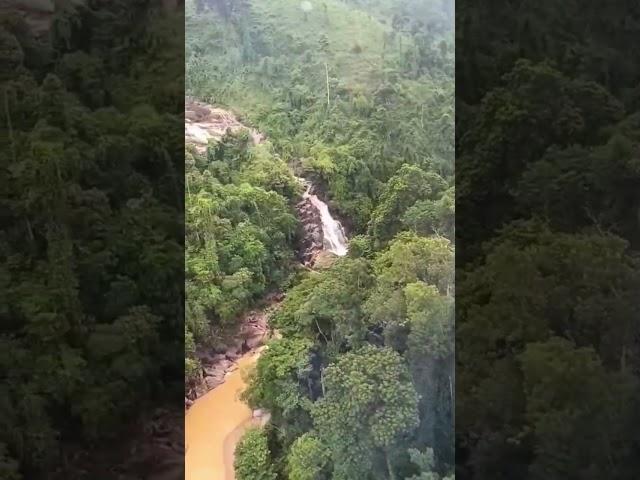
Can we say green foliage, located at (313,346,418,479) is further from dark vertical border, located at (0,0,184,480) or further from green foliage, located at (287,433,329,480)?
dark vertical border, located at (0,0,184,480)

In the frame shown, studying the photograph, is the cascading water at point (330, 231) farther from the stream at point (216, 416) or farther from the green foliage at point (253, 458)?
the green foliage at point (253, 458)

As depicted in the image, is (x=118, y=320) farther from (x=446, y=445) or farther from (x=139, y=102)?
(x=446, y=445)

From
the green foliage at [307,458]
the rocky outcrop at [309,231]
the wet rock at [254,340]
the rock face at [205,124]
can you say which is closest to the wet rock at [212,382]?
the wet rock at [254,340]

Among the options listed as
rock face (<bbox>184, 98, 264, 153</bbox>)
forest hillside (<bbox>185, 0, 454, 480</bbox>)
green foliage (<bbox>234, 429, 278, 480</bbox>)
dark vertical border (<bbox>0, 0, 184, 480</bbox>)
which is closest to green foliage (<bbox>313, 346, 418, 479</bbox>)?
forest hillside (<bbox>185, 0, 454, 480</bbox>)

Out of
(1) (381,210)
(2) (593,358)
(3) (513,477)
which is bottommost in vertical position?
(3) (513,477)

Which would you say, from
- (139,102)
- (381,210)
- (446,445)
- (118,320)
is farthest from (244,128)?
(446,445)

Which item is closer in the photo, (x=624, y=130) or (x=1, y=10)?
(x=1, y=10)

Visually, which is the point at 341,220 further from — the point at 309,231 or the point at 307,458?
the point at 307,458
